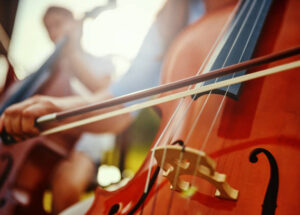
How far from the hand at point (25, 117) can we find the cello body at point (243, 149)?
265mm

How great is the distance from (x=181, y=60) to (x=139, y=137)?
A: 1.30 m

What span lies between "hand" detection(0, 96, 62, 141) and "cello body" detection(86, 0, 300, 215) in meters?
0.27

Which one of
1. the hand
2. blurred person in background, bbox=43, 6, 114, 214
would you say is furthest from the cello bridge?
blurred person in background, bbox=43, 6, 114, 214

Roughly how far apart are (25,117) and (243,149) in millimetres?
505

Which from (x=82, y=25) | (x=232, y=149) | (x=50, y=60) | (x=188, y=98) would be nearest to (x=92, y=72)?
(x=50, y=60)

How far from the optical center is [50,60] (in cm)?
120

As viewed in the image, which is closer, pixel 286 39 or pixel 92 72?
pixel 286 39

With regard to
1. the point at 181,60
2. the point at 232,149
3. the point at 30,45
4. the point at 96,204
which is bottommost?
the point at 96,204

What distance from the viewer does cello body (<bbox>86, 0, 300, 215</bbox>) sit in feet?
1.15

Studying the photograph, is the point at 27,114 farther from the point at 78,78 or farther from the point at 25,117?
the point at 78,78

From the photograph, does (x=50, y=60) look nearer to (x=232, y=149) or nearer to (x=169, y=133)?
(x=169, y=133)

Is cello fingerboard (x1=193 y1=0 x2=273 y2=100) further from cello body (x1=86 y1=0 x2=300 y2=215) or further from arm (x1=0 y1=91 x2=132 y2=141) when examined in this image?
arm (x1=0 y1=91 x2=132 y2=141)

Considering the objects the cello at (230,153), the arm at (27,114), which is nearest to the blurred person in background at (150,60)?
the arm at (27,114)

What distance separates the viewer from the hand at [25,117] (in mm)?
587
